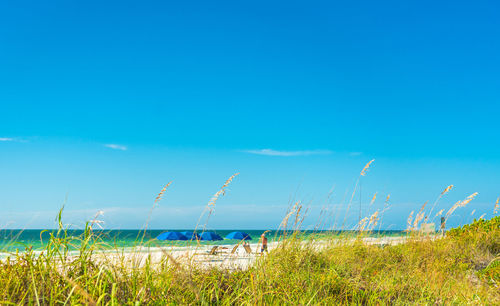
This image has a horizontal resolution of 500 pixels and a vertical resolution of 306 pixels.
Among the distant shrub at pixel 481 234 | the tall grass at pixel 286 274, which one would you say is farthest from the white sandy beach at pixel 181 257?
the distant shrub at pixel 481 234

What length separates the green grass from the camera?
280 cm

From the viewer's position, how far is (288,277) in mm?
4273

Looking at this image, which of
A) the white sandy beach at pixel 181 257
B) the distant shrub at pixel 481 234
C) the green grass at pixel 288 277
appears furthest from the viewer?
the distant shrub at pixel 481 234

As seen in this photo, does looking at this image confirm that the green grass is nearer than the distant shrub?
Yes

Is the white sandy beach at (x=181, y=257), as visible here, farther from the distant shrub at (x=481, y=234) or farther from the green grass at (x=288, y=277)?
the distant shrub at (x=481, y=234)

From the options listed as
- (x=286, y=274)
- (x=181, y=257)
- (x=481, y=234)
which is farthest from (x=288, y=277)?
(x=481, y=234)

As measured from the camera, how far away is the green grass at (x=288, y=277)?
2805 mm

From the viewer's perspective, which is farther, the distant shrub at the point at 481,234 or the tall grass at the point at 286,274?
the distant shrub at the point at 481,234

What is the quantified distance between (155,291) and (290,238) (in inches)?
117

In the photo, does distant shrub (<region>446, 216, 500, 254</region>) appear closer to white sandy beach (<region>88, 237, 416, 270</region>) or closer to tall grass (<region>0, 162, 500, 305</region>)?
tall grass (<region>0, 162, 500, 305</region>)

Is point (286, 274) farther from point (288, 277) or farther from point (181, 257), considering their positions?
point (181, 257)

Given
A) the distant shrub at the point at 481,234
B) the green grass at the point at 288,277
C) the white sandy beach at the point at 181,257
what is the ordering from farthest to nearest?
the distant shrub at the point at 481,234
the white sandy beach at the point at 181,257
the green grass at the point at 288,277

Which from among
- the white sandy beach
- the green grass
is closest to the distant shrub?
the green grass

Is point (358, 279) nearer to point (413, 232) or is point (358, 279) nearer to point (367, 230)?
point (367, 230)
